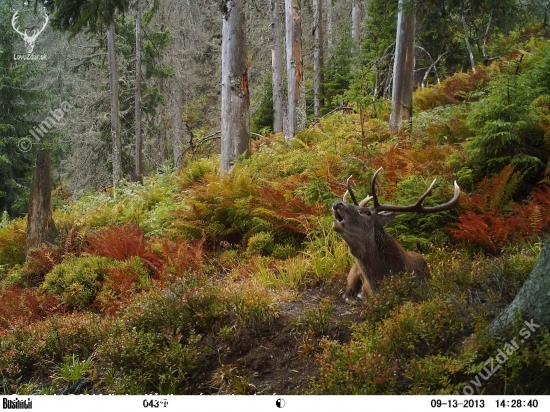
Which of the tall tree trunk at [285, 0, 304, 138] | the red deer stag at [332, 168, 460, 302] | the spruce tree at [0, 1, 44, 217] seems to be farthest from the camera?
the spruce tree at [0, 1, 44, 217]

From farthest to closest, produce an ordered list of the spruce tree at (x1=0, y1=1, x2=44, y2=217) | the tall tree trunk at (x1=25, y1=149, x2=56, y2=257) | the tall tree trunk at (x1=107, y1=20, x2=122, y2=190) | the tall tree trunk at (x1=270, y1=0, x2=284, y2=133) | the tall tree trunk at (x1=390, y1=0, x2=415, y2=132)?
the tall tree trunk at (x1=270, y1=0, x2=284, y2=133), the spruce tree at (x1=0, y1=1, x2=44, y2=217), the tall tree trunk at (x1=107, y1=20, x2=122, y2=190), the tall tree trunk at (x1=390, y1=0, x2=415, y2=132), the tall tree trunk at (x1=25, y1=149, x2=56, y2=257)

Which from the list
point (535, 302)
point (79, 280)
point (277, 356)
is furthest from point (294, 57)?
point (535, 302)

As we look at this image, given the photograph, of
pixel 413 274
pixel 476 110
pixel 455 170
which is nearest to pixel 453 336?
pixel 413 274

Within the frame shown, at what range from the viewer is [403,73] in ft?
38.5

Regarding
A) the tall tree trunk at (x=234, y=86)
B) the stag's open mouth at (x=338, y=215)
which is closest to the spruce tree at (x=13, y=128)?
the tall tree trunk at (x=234, y=86)

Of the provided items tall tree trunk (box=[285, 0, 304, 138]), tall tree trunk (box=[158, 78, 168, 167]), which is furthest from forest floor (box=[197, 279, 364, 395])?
tall tree trunk (box=[158, 78, 168, 167])

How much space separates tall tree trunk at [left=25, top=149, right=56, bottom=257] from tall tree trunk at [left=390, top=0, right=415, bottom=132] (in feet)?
25.1

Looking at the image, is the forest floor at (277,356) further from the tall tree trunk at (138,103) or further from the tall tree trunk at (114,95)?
the tall tree trunk at (138,103)

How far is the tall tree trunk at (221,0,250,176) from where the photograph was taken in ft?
37.0

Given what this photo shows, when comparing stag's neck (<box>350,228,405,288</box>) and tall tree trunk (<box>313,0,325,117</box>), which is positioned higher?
tall tree trunk (<box>313,0,325,117</box>)

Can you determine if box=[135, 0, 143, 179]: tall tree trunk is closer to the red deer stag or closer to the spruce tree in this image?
the spruce tree

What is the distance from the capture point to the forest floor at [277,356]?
14.9 feet

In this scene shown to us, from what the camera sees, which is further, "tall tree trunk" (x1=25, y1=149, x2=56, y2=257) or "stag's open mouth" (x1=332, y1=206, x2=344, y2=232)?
"tall tree trunk" (x1=25, y1=149, x2=56, y2=257)

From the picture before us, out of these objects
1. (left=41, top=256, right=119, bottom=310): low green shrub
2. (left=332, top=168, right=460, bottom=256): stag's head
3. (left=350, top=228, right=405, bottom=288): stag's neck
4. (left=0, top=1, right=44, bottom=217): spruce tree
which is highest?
(left=0, top=1, right=44, bottom=217): spruce tree
